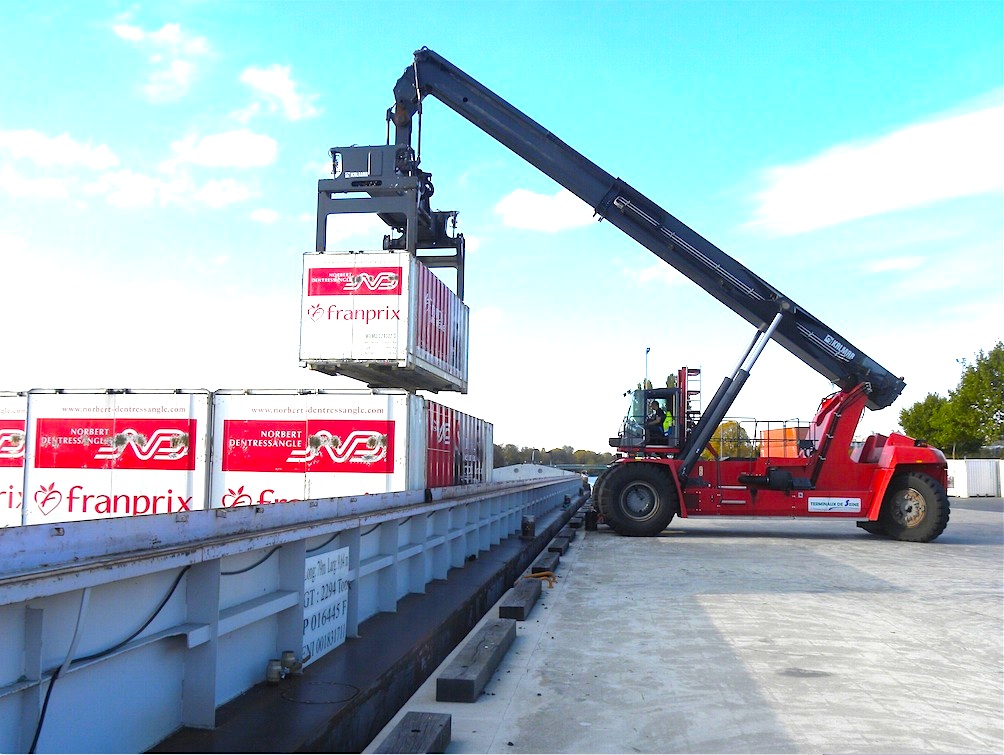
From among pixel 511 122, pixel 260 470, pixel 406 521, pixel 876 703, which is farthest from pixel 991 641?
pixel 511 122

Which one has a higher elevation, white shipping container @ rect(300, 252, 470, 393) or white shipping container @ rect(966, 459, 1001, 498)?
white shipping container @ rect(300, 252, 470, 393)

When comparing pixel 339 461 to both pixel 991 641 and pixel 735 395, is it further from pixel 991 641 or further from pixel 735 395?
pixel 735 395

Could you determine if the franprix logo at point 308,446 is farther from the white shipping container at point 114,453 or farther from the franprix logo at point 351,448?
the white shipping container at point 114,453

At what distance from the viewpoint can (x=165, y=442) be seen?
10539mm

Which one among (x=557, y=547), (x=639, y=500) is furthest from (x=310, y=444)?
(x=639, y=500)

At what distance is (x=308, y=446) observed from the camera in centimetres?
1052

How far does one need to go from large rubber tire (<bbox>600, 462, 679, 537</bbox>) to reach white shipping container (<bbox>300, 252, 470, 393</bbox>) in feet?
20.2

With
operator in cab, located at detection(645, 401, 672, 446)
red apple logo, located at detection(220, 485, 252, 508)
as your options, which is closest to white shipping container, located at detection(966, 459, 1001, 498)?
operator in cab, located at detection(645, 401, 672, 446)

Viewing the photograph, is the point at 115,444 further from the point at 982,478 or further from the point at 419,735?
A: the point at 982,478

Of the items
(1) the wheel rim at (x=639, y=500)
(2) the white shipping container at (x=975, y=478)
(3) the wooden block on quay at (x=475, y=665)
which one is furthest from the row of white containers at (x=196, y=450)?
(2) the white shipping container at (x=975, y=478)

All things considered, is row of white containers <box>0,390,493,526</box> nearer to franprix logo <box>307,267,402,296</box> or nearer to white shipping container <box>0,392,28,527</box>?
white shipping container <box>0,392,28,527</box>

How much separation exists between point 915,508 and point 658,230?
25.6 feet

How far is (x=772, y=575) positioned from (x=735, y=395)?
6546mm

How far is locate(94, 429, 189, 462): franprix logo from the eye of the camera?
412 inches
